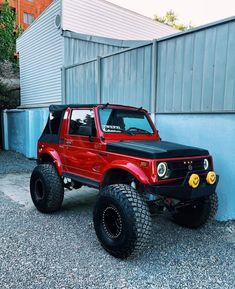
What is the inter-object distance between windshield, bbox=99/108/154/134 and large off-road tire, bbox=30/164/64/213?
140cm

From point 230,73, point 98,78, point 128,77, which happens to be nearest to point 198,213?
point 230,73

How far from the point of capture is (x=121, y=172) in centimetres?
393

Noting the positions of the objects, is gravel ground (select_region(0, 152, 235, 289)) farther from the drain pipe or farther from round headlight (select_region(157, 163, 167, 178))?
the drain pipe

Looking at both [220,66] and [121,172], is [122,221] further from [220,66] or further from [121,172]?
[220,66]

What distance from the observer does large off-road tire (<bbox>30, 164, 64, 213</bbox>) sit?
15.4ft

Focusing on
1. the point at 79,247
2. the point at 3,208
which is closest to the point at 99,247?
the point at 79,247

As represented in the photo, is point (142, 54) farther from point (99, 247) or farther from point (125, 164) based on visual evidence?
point (99, 247)

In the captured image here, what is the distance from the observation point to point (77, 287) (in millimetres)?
2789

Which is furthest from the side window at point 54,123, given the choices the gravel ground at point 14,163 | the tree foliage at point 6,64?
the tree foliage at point 6,64

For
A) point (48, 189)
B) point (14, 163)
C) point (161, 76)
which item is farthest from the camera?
point (14, 163)

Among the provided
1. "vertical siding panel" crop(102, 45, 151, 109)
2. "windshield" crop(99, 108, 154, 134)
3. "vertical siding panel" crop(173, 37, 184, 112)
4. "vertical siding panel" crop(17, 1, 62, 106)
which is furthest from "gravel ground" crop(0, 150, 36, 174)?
"vertical siding panel" crop(173, 37, 184, 112)

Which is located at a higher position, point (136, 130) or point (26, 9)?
point (26, 9)

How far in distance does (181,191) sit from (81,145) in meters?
1.81

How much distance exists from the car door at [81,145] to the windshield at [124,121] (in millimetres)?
197
